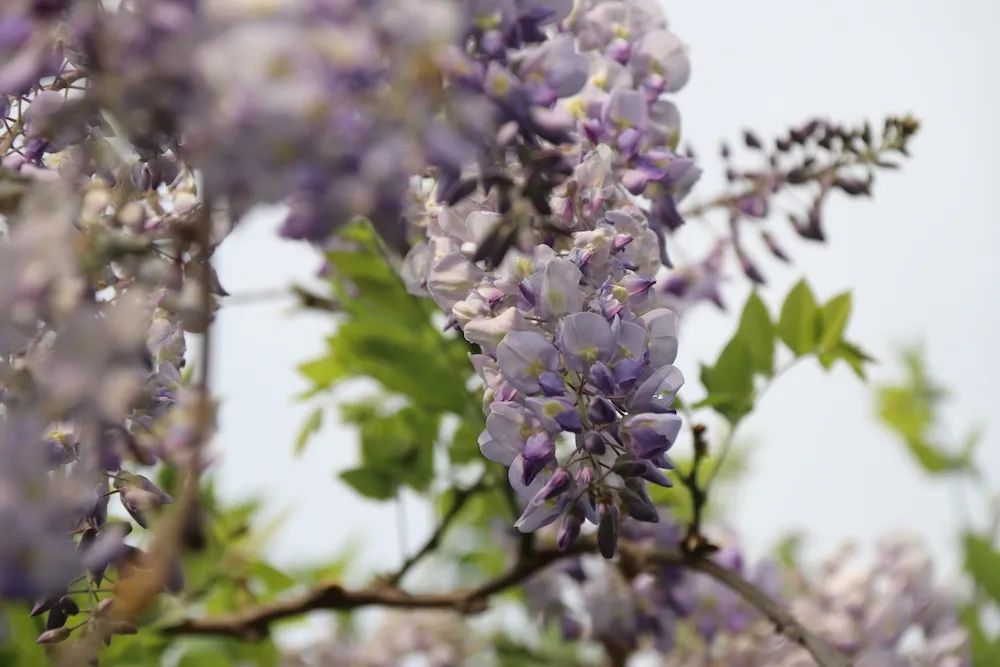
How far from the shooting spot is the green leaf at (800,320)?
4.34ft

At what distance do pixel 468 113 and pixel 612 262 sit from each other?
0.30 metres

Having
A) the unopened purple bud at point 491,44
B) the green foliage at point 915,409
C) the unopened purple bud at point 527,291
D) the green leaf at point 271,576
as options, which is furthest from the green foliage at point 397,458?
the green foliage at point 915,409

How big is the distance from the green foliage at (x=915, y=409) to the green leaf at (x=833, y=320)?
1396 mm

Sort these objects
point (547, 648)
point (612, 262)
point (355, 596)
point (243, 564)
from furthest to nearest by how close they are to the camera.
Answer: point (547, 648), point (243, 564), point (355, 596), point (612, 262)

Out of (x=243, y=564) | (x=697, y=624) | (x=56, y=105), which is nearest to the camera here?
(x=56, y=105)

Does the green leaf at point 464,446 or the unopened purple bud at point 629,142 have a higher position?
the unopened purple bud at point 629,142

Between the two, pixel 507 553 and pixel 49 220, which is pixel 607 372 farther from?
pixel 507 553

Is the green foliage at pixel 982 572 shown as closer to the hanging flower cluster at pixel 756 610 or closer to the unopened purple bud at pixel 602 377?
the hanging flower cluster at pixel 756 610

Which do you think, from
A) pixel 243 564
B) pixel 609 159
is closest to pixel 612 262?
pixel 609 159

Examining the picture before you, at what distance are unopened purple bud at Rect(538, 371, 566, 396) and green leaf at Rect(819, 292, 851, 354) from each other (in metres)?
0.62

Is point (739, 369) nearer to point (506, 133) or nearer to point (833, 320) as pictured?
point (833, 320)

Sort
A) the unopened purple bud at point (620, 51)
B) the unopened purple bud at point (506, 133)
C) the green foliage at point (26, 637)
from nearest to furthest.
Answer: the unopened purple bud at point (506, 133) < the unopened purple bud at point (620, 51) < the green foliage at point (26, 637)

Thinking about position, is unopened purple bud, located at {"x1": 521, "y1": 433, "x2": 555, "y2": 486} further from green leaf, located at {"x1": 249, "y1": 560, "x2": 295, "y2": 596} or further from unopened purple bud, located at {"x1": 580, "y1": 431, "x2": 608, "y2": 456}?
green leaf, located at {"x1": 249, "y1": 560, "x2": 295, "y2": 596}

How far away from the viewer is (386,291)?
149 centimetres
